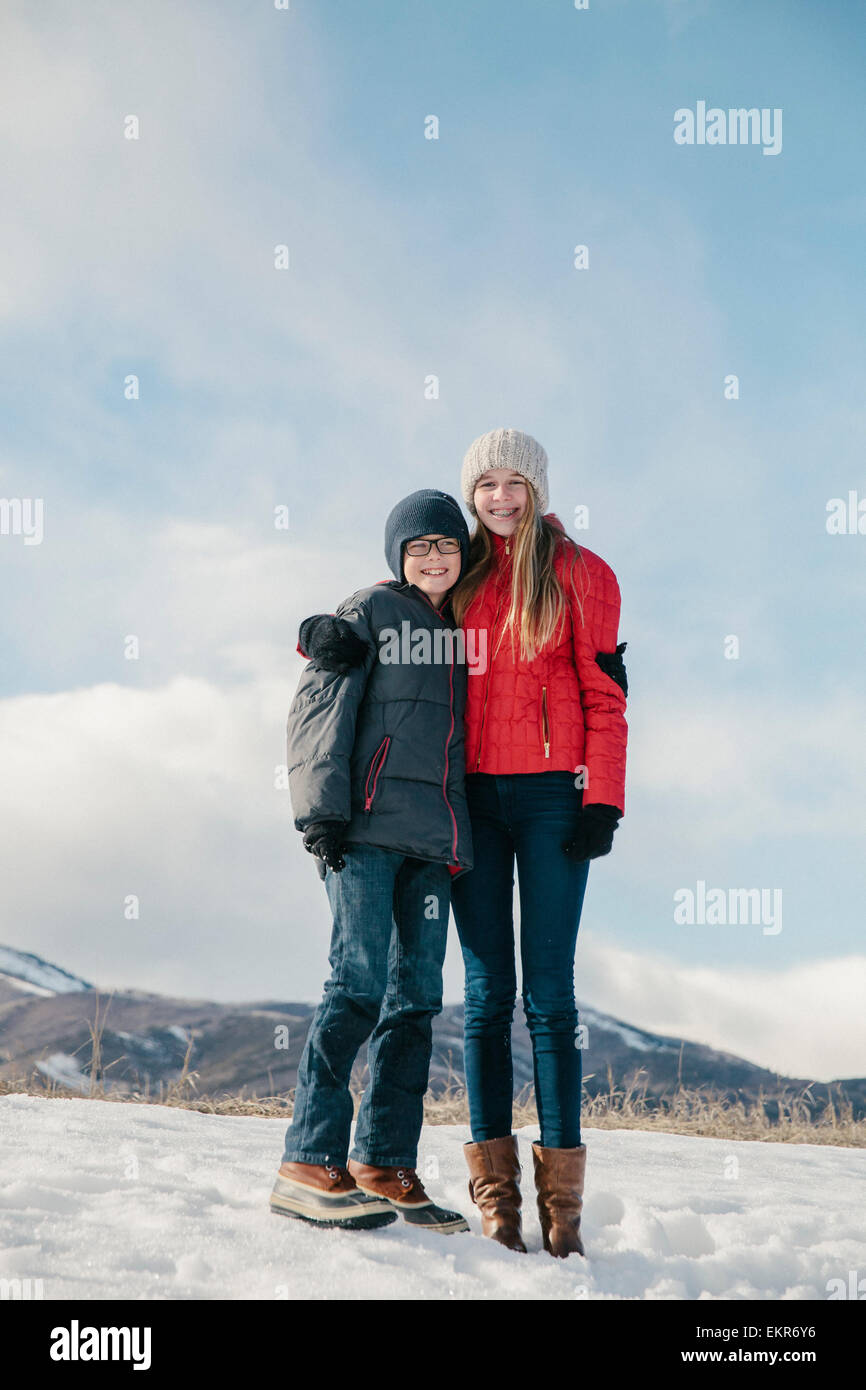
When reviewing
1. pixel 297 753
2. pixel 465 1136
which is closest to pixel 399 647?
pixel 297 753

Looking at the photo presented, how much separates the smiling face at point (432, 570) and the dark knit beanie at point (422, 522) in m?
0.03

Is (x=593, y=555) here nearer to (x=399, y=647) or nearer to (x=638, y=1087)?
(x=399, y=647)

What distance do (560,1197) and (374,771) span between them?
1.40 meters

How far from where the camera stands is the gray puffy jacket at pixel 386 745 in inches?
118

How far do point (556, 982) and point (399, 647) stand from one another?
116cm

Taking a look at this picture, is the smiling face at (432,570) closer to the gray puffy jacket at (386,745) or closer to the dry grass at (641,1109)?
the gray puffy jacket at (386,745)

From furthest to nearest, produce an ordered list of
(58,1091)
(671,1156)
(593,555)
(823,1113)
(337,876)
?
(823,1113) < (58,1091) < (671,1156) < (593,555) < (337,876)

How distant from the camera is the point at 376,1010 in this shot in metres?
3.01

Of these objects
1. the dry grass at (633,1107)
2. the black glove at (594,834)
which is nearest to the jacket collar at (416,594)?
the black glove at (594,834)

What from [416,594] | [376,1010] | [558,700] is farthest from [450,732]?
[376,1010]

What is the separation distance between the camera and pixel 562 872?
10.4 ft

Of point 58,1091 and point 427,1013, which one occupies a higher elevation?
point 427,1013
